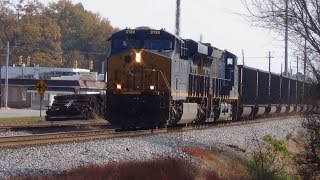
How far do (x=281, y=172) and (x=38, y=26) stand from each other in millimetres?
74444

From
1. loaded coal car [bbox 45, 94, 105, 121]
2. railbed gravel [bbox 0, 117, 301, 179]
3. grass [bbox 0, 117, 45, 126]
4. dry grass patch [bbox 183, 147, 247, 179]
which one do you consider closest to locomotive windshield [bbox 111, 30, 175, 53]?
railbed gravel [bbox 0, 117, 301, 179]

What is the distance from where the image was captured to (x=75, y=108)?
31000mm

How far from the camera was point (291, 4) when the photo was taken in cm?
1312

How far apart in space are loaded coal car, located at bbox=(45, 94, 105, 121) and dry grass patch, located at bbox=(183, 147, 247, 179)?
522 inches

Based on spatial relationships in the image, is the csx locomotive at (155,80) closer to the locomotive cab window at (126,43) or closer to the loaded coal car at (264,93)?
the locomotive cab window at (126,43)

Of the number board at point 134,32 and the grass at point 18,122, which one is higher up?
the number board at point 134,32

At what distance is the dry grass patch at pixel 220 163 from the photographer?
14742 mm

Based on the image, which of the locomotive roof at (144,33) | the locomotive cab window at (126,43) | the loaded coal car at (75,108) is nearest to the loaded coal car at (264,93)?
the loaded coal car at (75,108)

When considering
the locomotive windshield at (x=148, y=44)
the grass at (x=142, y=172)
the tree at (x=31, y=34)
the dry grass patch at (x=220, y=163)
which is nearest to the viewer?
the grass at (x=142, y=172)

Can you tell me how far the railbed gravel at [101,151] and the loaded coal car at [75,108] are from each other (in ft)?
33.7

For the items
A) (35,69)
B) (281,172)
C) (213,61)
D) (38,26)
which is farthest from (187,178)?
(38,26)

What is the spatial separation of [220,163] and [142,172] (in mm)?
5045

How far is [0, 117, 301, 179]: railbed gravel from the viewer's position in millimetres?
11691

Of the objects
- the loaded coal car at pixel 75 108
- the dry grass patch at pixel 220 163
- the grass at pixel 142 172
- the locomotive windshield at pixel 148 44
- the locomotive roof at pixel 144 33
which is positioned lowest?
the dry grass patch at pixel 220 163
